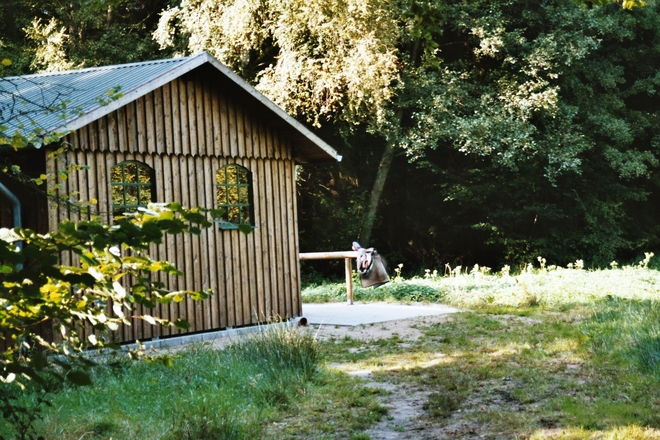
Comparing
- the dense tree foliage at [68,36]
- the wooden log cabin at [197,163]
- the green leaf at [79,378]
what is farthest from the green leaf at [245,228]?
the dense tree foliage at [68,36]

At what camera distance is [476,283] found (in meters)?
17.8

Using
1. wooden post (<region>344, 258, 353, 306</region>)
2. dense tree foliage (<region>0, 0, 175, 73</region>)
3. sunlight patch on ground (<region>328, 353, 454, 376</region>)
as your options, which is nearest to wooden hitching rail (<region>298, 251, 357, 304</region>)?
wooden post (<region>344, 258, 353, 306</region>)

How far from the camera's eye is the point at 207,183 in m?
→ 12.9

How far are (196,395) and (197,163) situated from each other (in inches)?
224

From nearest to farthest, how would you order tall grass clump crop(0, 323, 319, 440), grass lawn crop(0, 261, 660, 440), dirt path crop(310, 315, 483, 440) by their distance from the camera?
tall grass clump crop(0, 323, 319, 440) → grass lawn crop(0, 261, 660, 440) → dirt path crop(310, 315, 483, 440)

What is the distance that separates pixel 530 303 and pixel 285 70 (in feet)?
30.6

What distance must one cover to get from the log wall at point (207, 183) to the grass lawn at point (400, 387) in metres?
1.49

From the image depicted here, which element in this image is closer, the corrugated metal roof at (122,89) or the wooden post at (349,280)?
the corrugated metal roof at (122,89)

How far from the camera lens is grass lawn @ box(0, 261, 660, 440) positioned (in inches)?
263

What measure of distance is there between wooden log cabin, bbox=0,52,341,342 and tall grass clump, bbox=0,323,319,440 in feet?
7.90

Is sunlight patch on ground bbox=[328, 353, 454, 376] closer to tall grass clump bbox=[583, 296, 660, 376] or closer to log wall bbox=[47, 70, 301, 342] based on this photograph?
tall grass clump bbox=[583, 296, 660, 376]

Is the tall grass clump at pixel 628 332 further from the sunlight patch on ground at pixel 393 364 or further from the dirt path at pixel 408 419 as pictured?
the dirt path at pixel 408 419

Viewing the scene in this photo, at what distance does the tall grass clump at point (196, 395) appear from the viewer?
6410 millimetres

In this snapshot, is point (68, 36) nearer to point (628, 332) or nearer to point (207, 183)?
point (207, 183)
